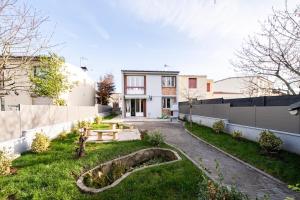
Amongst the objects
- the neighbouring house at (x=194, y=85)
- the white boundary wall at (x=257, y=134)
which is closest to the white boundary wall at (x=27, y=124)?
the white boundary wall at (x=257, y=134)

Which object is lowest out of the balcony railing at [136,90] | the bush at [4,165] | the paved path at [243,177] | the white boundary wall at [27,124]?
the paved path at [243,177]

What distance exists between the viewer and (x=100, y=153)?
866cm

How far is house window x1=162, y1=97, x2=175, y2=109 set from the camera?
30.5 metres

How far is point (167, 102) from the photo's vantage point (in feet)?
101

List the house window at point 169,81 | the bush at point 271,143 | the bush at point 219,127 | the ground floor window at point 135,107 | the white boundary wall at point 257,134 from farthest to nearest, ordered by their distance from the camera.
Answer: the ground floor window at point 135,107 → the house window at point 169,81 → the bush at point 219,127 → the bush at point 271,143 → the white boundary wall at point 257,134

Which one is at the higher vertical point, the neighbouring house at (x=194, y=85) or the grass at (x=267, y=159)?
the neighbouring house at (x=194, y=85)

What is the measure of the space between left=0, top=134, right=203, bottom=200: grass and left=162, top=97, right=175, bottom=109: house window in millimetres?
22587

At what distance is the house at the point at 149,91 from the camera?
97.7 feet

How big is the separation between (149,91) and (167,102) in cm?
309

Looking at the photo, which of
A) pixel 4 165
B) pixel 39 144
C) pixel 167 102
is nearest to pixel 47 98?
pixel 39 144

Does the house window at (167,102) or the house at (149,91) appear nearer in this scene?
the house at (149,91)

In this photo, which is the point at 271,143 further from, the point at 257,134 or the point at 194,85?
the point at 194,85

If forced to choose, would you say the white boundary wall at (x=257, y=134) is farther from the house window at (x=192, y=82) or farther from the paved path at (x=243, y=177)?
the house window at (x=192, y=82)

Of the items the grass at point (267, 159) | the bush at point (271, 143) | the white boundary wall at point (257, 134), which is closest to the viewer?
the grass at point (267, 159)
